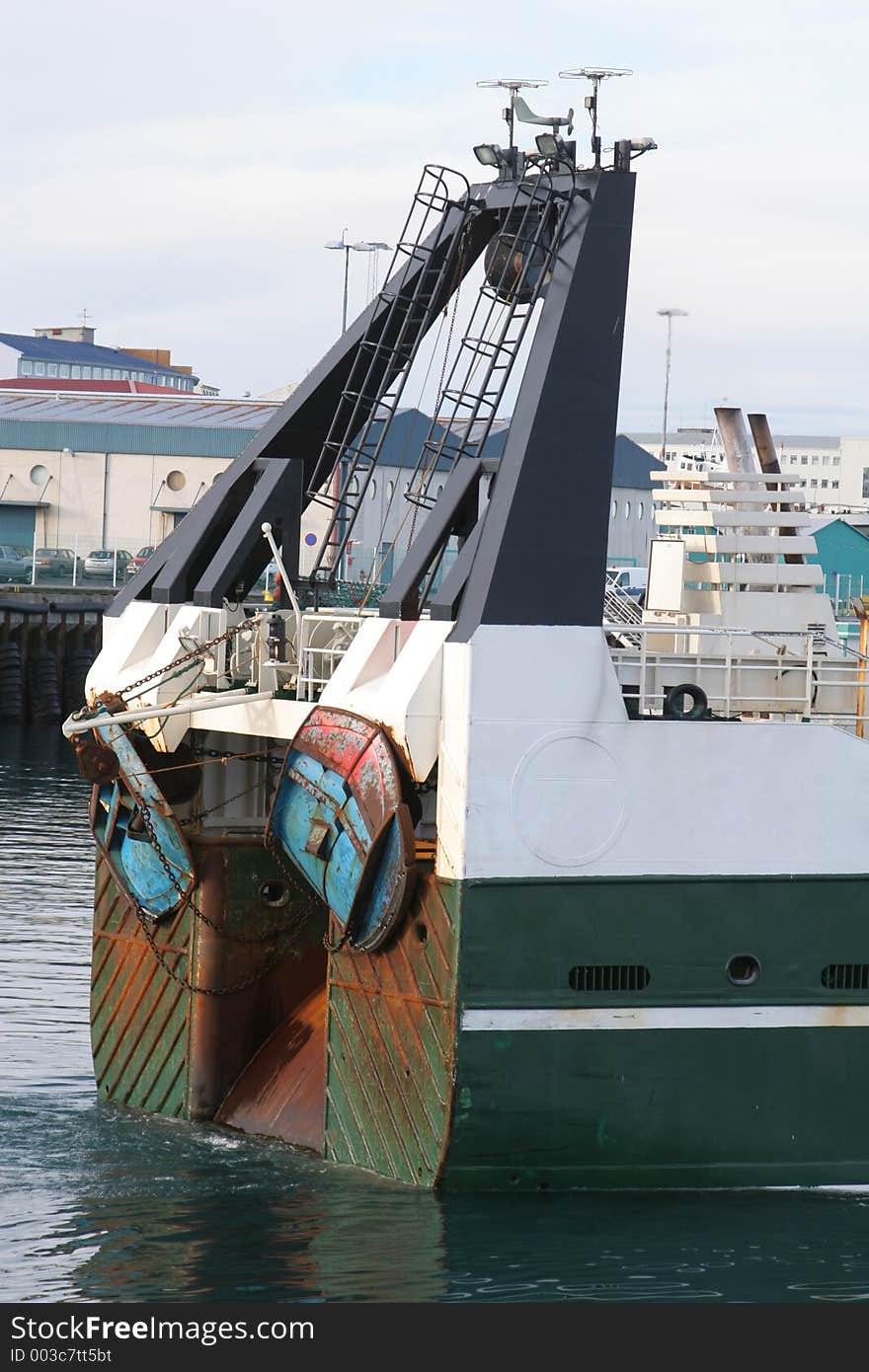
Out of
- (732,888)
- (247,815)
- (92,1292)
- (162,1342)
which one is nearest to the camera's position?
(162,1342)

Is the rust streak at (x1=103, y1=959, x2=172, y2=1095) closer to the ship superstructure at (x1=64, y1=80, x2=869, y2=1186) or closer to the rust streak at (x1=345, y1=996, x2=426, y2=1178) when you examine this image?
the ship superstructure at (x1=64, y1=80, x2=869, y2=1186)

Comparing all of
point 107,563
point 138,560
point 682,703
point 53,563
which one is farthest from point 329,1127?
point 107,563

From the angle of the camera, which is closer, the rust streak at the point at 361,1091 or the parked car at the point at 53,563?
the rust streak at the point at 361,1091

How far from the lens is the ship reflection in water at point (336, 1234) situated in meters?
14.3

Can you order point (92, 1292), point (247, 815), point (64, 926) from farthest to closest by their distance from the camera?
point (64, 926) → point (247, 815) → point (92, 1292)

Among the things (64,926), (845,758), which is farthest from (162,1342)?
(64,926)

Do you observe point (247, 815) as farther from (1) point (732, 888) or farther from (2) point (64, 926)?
(2) point (64, 926)

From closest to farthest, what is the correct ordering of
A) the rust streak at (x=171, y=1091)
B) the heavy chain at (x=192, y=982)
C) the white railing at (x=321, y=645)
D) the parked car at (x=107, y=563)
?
the white railing at (x=321, y=645), the heavy chain at (x=192, y=982), the rust streak at (x=171, y=1091), the parked car at (x=107, y=563)

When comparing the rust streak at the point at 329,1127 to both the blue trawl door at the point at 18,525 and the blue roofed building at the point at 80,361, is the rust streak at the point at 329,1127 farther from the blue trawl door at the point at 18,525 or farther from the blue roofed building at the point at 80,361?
the blue roofed building at the point at 80,361

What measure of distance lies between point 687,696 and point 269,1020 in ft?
17.4

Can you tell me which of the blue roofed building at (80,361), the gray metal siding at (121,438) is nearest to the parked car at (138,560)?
the gray metal siding at (121,438)

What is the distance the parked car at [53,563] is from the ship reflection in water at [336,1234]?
48.1m

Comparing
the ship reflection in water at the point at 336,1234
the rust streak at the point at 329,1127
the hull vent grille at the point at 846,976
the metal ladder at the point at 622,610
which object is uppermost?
the metal ladder at the point at 622,610

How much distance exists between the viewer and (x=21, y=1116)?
1881cm
